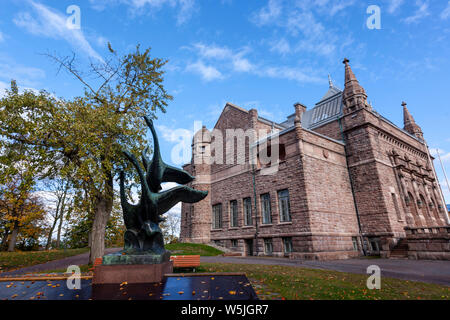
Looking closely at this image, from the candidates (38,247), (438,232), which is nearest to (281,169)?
(438,232)

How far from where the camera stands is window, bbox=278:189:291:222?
61.0 feet

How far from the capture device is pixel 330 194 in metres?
18.6

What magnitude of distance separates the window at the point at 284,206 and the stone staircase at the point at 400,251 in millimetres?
7404

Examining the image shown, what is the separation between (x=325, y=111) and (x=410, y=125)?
12195 mm

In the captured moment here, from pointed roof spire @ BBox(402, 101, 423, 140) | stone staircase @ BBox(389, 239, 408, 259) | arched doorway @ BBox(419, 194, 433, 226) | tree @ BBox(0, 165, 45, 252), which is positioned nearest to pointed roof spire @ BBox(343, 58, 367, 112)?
arched doorway @ BBox(419, 194, 433, 226)

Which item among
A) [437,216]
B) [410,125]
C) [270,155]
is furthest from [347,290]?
[410,125]

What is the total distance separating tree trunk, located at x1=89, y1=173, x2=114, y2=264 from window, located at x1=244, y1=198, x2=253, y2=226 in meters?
12.6

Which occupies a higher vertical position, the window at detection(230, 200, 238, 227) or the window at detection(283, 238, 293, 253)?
the window at detection(230, 200, 238, 227)

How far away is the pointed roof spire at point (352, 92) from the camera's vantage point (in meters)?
21.5

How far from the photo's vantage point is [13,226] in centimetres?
2598

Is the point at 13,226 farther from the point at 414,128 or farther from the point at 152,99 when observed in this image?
the point at 414,128

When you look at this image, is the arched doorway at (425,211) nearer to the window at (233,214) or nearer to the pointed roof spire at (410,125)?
the pointed roof spire at (410,125)

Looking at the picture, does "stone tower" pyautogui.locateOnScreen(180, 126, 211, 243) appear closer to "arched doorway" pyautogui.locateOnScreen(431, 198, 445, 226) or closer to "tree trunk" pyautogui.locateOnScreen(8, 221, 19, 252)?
"tree trunk" pyautogui.locateOnScreen(8, 221, 19, 252)

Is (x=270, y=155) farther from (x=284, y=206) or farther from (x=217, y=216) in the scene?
(x=217, y=216)
